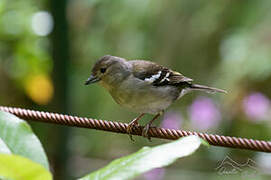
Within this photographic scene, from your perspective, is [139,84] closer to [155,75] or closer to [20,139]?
[155,75]

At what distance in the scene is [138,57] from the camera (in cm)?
639

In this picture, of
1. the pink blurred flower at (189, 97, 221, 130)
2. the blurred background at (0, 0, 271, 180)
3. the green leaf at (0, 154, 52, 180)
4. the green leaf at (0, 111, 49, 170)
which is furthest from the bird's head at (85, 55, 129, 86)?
the green leaf at (0, 154, 52, 180)

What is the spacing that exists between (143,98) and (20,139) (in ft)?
7.75

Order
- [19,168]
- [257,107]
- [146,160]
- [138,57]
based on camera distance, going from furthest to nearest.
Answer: [138,57] → [257,107] → [146,160] → [19,168]

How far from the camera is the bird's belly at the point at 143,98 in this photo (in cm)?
334

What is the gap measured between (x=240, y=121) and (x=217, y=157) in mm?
504

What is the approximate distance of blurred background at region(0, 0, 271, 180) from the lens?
4.30m

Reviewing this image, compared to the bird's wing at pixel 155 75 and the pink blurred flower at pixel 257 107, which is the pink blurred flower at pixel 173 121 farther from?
the bird's wing at pixel 155 75

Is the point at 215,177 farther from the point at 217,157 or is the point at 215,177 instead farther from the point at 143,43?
the point at 143,43

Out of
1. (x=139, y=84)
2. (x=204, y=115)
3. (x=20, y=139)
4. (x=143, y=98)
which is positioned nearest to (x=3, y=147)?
(x=20, y=139)

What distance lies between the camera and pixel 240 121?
495 centimetres

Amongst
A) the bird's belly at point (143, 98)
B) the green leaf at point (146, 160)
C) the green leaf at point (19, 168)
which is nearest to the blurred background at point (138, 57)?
the bird's belly at point (143, 98)

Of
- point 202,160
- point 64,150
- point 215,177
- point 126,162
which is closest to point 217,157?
point 215,177

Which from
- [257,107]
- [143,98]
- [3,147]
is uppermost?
[3,147]
